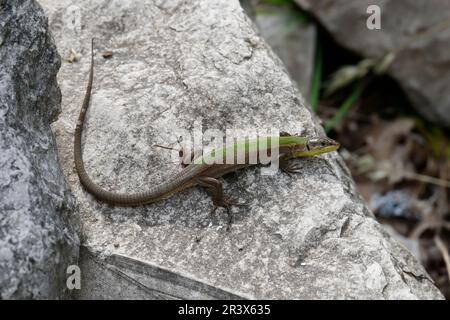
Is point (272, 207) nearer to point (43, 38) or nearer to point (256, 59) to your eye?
point (256, 59)

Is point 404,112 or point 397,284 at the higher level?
point 404,112

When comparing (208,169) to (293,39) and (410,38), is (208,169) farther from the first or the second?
(410,38)

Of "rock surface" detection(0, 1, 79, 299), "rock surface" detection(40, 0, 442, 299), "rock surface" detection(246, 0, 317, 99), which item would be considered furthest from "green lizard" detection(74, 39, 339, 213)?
"rock surface" detection(246, 0, 317, 99)

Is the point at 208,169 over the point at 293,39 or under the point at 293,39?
under

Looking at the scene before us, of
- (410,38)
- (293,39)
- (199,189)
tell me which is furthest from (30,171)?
(410,38)

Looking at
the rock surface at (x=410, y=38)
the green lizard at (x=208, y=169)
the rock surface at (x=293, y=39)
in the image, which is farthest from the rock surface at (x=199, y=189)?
the rock surface at (x=410, y=38)

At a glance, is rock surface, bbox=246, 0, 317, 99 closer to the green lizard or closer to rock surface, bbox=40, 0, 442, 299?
rock surface, bbox=40, 0, 442, 299
